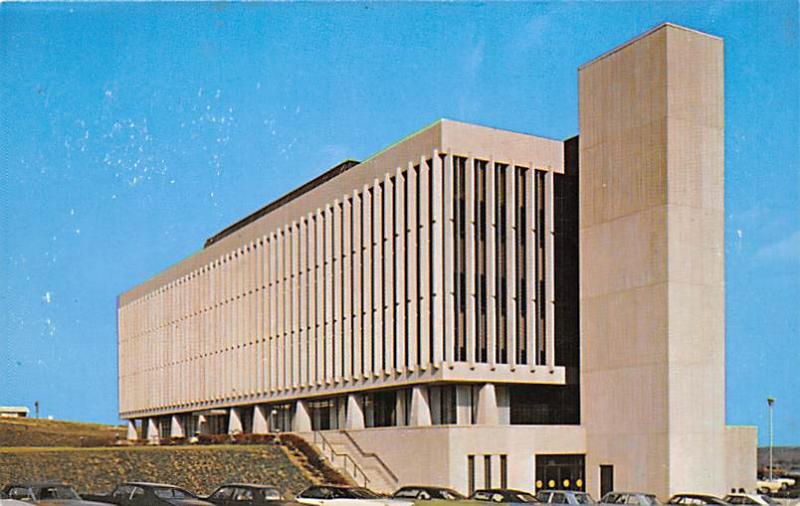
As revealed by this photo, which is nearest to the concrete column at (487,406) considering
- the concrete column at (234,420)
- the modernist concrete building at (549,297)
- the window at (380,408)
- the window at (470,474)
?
the modernist concrete building at (549,297)

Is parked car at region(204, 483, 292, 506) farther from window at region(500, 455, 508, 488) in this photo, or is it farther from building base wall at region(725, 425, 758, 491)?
building base wall at region(725, 425, 758, 491)

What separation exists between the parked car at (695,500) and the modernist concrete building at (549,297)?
1.87ft

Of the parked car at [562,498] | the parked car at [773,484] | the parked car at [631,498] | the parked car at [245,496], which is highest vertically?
the parked car at [245,496]

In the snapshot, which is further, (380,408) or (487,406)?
(380,408)

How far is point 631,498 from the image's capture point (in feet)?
74.7

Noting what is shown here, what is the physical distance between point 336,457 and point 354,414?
173 cm

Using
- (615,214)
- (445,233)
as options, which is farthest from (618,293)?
(445,233)

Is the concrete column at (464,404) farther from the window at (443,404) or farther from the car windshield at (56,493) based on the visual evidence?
the car windshield at (56,493)

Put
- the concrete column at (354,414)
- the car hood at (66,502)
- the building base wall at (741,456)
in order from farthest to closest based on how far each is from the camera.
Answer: the concrete column at (354,414), the building base wall at (741,456), the car hood at (66,502)

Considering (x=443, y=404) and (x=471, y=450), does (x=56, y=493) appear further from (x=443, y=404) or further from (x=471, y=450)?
(x=443, y=404)

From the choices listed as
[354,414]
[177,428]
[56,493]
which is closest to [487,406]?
[354,414]

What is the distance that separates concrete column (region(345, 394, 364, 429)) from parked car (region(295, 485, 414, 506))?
26.6 feet

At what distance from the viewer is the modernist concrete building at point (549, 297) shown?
23.4m

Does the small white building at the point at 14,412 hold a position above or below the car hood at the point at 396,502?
above
